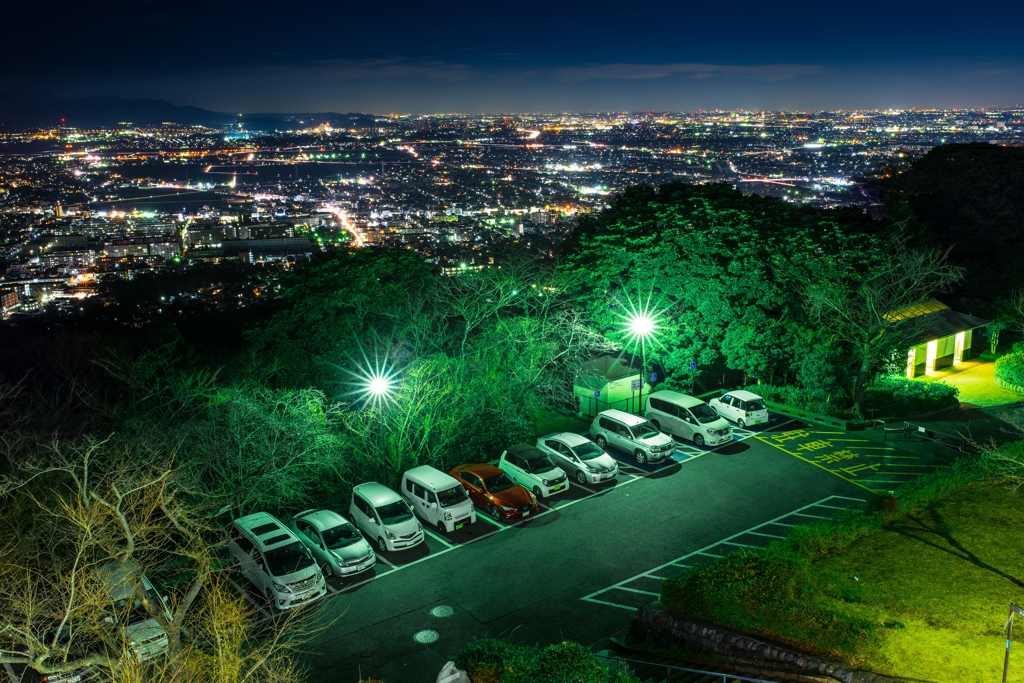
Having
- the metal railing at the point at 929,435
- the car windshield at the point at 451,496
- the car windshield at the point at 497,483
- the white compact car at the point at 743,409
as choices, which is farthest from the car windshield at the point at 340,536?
the metal railing at the point at 929,435

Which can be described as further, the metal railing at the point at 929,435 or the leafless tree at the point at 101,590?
the metal railing at the point at 929,435

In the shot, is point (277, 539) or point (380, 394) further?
point (380, 394)

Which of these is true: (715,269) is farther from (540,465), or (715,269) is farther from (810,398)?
(540,465)

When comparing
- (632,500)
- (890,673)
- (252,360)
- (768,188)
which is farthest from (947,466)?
(768,188)

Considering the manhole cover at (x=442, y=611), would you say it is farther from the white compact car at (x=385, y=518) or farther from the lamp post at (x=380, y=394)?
the lamp post at (x=380, y=394)

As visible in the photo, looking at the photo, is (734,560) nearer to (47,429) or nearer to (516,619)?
(516,619)

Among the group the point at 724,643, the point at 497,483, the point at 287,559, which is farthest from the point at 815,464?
the point at 287,559
